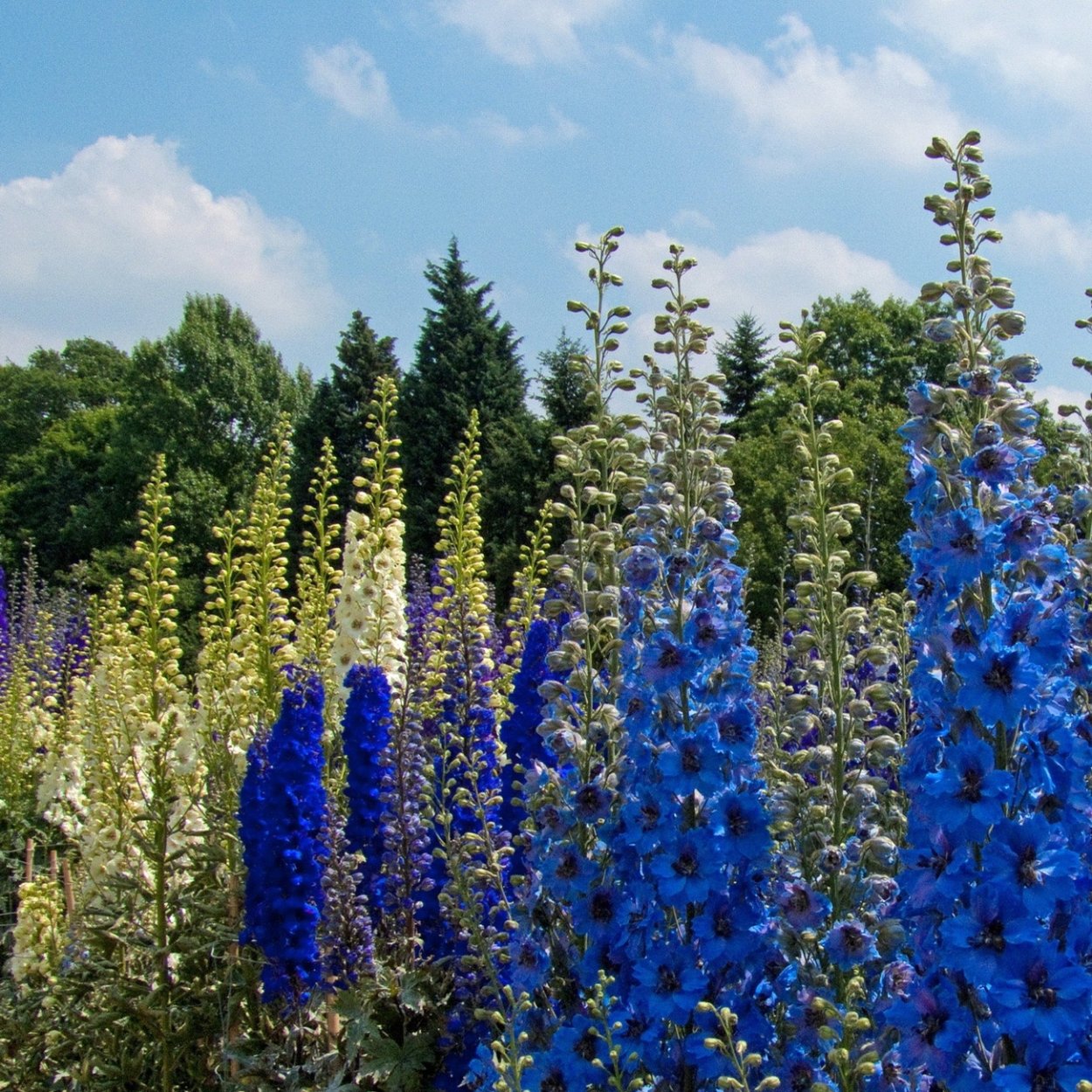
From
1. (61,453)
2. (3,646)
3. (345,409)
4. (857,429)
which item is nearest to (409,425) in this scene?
(345,409)

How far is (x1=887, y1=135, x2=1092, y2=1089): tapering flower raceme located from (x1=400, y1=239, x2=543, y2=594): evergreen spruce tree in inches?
773

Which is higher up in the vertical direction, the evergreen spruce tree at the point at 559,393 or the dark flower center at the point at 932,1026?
the evergreen spruce tree at the point at 559,393

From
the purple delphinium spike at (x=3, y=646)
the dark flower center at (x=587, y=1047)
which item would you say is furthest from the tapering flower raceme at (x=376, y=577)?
the purple delphinium spike at (x=3, y=646)

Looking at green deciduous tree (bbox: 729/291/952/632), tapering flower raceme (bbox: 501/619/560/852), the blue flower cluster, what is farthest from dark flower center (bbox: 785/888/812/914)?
green deciduous tree (bbox: 729/291/952/632)

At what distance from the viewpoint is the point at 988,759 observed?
1.97 meters

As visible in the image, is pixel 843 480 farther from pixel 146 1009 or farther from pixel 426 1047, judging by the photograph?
pixel 146 1009

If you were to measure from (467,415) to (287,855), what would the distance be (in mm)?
22372

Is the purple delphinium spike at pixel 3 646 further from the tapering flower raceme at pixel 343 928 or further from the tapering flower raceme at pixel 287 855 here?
the tapering flower raceme at pixel 343 928

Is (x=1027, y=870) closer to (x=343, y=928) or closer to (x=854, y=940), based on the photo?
(x=854, y=940)

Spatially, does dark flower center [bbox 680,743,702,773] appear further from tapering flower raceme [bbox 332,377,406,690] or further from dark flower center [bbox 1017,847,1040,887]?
tapering flower raceme [bbox 332,377,406,690]

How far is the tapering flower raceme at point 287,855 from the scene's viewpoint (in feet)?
13.1

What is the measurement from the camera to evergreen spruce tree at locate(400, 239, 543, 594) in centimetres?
2345

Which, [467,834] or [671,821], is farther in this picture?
[467,834]

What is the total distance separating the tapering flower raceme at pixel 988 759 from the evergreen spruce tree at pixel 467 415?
64.5 ft
